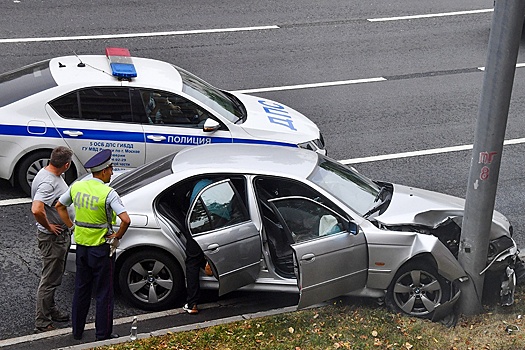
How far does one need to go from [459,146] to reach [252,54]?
504 cm

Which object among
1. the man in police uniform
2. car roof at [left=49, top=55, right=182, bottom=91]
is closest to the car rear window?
car roof at [left=49, top=55, right=182, bottom=91]

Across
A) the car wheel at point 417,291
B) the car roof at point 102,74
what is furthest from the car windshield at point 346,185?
the car roof at point 102,74

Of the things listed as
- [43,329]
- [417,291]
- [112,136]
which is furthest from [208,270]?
[112,136]

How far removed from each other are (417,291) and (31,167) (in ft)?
16.4

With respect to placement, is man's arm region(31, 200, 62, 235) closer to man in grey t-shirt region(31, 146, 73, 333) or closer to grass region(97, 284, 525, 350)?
man in grey t-shirt region(31, 146, 73, 333)

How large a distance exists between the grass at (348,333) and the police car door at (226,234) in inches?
18.6

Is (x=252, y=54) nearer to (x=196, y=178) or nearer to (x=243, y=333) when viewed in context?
(x=196, y=178)

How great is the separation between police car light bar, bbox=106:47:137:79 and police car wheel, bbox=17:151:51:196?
1.32 m

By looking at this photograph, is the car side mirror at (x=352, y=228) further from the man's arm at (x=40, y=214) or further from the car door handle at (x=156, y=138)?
the car door handle at (x=156, y=138)

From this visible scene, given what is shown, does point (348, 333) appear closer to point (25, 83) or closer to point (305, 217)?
point (305, 217)

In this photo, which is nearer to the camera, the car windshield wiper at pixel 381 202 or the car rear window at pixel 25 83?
the car windshield wiper at pixel 381 202

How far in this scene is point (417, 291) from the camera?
8016 mm

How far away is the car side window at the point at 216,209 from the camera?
787cm

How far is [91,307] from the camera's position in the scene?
8328 millimetres
